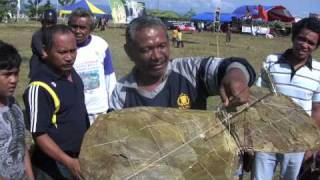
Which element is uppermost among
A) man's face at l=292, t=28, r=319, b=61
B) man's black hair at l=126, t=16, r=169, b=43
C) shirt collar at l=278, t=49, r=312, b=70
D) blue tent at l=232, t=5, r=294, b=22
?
man's black hair at l=126, t=16, r=169, b=43

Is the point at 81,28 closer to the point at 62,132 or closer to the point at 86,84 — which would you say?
the point at 86,84

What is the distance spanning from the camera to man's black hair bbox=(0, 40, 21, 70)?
3033mm

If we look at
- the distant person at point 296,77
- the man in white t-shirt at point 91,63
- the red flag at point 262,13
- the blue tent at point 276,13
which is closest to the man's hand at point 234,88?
the distant person at point 296,77

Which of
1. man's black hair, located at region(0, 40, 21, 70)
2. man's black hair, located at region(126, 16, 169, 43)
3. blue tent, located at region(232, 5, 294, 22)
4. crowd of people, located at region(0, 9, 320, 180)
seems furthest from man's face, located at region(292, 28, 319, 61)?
blue tent, located at region(232, 5, 294, 22)

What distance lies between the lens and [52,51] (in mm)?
3266

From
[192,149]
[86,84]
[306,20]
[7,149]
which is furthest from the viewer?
[86,84]

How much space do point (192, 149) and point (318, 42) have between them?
2.30 meters

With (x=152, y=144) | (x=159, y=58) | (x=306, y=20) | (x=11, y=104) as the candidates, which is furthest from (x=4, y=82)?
(x=306, y=20)

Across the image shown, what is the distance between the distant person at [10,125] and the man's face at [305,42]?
81.0 inches

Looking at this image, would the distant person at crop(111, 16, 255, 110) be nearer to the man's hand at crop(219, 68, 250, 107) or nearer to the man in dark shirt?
the man's hand at crop(219, 68, 250, 107)

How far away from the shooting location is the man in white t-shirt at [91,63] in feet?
13.9

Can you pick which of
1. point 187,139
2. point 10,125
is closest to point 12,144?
point 10,125

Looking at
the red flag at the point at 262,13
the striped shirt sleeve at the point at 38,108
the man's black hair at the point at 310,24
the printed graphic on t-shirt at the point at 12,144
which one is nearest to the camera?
the printed graphic on t-shirt at the point at 12,144

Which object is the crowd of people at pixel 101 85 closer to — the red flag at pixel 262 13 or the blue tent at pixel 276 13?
the red flag at pixel 262 13
